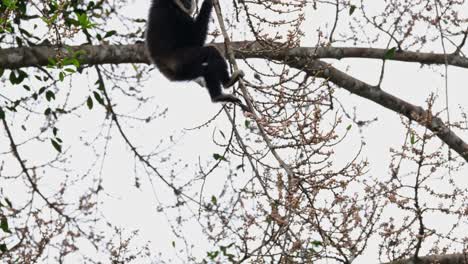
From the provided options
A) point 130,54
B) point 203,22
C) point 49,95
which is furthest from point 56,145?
point 203,22

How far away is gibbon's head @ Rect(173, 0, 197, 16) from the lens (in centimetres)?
491

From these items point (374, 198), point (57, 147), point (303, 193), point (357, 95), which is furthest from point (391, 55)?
point (303, 193)

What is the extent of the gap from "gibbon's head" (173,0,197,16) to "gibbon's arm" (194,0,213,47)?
0.09m

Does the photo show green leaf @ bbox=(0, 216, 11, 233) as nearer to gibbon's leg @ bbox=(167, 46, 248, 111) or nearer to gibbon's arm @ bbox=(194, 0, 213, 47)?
gibbon's leg @ bbox=(167, 46, 248, 111)

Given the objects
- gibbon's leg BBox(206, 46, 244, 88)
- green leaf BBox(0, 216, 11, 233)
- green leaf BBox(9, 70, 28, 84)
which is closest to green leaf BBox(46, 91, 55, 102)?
green leaf BBox(9, 70, 28, 84)

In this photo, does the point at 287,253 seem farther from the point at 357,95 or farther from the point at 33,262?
the point at 357,95

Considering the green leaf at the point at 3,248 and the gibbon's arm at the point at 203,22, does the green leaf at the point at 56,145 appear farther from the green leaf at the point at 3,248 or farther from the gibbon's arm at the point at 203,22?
the gibbon's arm at the point at 203,22

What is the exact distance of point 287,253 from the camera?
3.25m

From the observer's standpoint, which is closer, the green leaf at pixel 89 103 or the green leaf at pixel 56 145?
the green leaf at pixel 56 145

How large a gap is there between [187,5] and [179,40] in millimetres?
265

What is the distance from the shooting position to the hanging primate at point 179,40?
4.98m

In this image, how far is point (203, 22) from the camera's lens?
5.20 meters

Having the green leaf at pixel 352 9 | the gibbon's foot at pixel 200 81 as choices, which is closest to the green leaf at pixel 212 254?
the gibbon's foot at pixel 200 81

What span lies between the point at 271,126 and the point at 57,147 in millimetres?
2966
